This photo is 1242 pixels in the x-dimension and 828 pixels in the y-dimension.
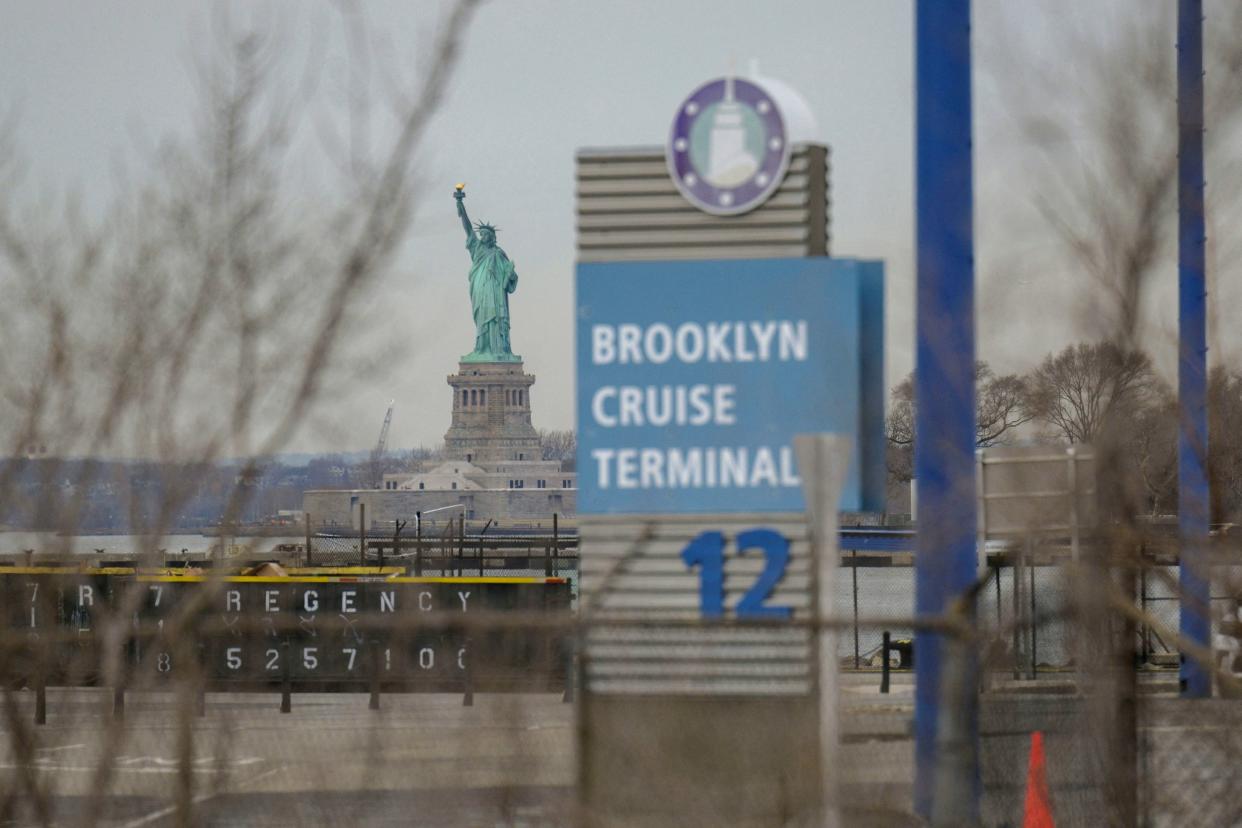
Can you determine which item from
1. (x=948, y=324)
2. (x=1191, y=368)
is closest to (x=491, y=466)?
(x=948, y=324)

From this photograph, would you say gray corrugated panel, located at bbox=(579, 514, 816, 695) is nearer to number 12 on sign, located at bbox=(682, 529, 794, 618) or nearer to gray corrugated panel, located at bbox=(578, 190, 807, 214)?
number 12 on sign, located at bbox=(682, 529, 794, 618)

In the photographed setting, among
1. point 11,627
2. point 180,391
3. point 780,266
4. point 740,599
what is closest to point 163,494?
point 180,391

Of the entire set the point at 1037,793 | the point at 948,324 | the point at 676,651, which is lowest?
the point at 1037,793

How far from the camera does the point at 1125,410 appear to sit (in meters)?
6.55

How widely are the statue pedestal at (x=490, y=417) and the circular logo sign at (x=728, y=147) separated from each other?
174 m

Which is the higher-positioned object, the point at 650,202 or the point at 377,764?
the point at 650,202

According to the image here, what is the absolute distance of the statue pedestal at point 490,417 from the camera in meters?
185

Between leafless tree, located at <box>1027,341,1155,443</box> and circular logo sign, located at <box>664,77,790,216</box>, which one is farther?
circular logo sign, located at <box>664,77,790,216</box>

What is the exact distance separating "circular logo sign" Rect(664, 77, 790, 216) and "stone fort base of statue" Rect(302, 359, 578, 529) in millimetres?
152197

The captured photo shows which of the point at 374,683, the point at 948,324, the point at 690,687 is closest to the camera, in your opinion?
the point at 690,687

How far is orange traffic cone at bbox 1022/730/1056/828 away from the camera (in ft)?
22.9

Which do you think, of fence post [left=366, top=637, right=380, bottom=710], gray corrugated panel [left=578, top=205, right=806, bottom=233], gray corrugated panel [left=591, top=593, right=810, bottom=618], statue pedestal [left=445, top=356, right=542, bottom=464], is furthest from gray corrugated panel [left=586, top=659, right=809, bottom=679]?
statue pedestal [left=445, top=356, right=542, bottom=464]

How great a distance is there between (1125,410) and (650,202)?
12.8 ft

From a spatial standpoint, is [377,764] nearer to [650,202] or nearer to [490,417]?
[650,202]
